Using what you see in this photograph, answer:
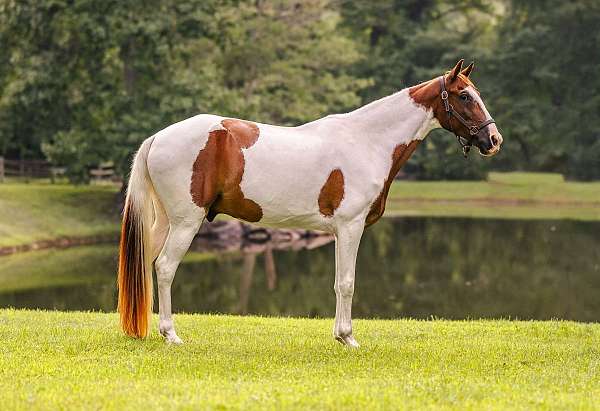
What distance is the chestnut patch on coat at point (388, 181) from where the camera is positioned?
915 centimetres

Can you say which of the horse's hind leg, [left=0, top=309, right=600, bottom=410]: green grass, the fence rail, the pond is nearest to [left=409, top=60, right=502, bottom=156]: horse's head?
[left=0, top=309, right=600, bottom=410]: green grass

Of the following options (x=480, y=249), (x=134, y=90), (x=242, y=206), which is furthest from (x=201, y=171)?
(x=134, y=90)

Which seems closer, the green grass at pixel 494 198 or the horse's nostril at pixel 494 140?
the horse's nostril at pixel 494 140

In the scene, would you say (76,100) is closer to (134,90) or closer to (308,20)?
(134,90)

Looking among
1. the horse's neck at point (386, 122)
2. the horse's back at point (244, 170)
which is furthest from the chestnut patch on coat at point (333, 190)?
the horse's neck at point (386, 122)

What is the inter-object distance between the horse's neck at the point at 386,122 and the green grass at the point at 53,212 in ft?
68.6

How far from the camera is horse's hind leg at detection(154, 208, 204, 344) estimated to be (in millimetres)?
8969

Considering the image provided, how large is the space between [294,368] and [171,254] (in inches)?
74.1

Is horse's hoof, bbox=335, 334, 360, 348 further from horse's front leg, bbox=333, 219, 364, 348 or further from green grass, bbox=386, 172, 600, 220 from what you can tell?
green grass, bbox=386, 172, 600, 220

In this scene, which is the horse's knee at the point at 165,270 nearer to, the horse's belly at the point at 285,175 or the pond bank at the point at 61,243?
the horse's belly at the point at 285,175

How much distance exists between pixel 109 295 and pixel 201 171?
39.0ft

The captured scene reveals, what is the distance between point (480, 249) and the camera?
2909 centimetres

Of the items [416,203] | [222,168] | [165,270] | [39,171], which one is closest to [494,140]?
[222,168]

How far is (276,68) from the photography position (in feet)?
139
